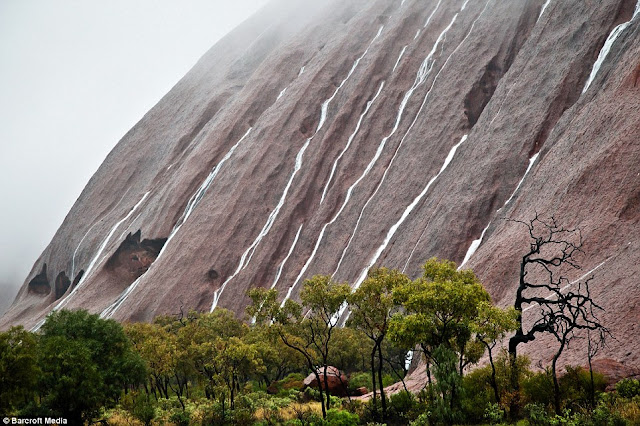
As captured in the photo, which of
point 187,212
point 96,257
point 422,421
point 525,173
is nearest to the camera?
point 422,421

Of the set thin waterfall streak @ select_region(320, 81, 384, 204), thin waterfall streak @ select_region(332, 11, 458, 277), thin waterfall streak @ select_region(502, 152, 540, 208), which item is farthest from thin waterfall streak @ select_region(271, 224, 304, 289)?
thin waterfall streak @ select_region(502, 152, 540, 208)

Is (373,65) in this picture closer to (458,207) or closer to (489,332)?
(458,207)

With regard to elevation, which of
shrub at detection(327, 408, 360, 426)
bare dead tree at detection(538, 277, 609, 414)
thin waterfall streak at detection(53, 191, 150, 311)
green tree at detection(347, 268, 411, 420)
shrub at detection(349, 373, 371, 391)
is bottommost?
shrub at detection(327, 408, 360, 426)

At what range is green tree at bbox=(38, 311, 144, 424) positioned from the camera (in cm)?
2156

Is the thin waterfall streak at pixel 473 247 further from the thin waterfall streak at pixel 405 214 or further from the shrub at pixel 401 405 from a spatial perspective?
the shrub at pixel 401 405

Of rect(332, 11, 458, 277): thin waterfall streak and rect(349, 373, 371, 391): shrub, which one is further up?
rect(332, 11, 458, 277): thin waterfall streak

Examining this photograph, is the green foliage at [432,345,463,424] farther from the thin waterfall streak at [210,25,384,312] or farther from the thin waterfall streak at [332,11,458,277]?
the thin waterfall streak at [210,25,384,312]

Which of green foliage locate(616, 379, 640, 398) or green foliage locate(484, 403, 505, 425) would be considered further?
green foliage locate(616, 379, 640, 398)

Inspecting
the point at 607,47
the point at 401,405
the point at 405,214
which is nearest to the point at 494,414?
the point at 401,405

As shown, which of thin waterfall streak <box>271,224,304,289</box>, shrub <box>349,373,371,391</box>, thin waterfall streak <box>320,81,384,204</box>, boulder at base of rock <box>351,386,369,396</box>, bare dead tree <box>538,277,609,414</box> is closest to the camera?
bare dead tree <box>538,277,609,414</box>

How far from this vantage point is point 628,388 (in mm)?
18016

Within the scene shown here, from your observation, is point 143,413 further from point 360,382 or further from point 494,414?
point 494,414

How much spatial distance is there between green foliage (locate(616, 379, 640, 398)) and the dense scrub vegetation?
0.05 meters

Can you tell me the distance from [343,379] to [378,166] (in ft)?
97.2
